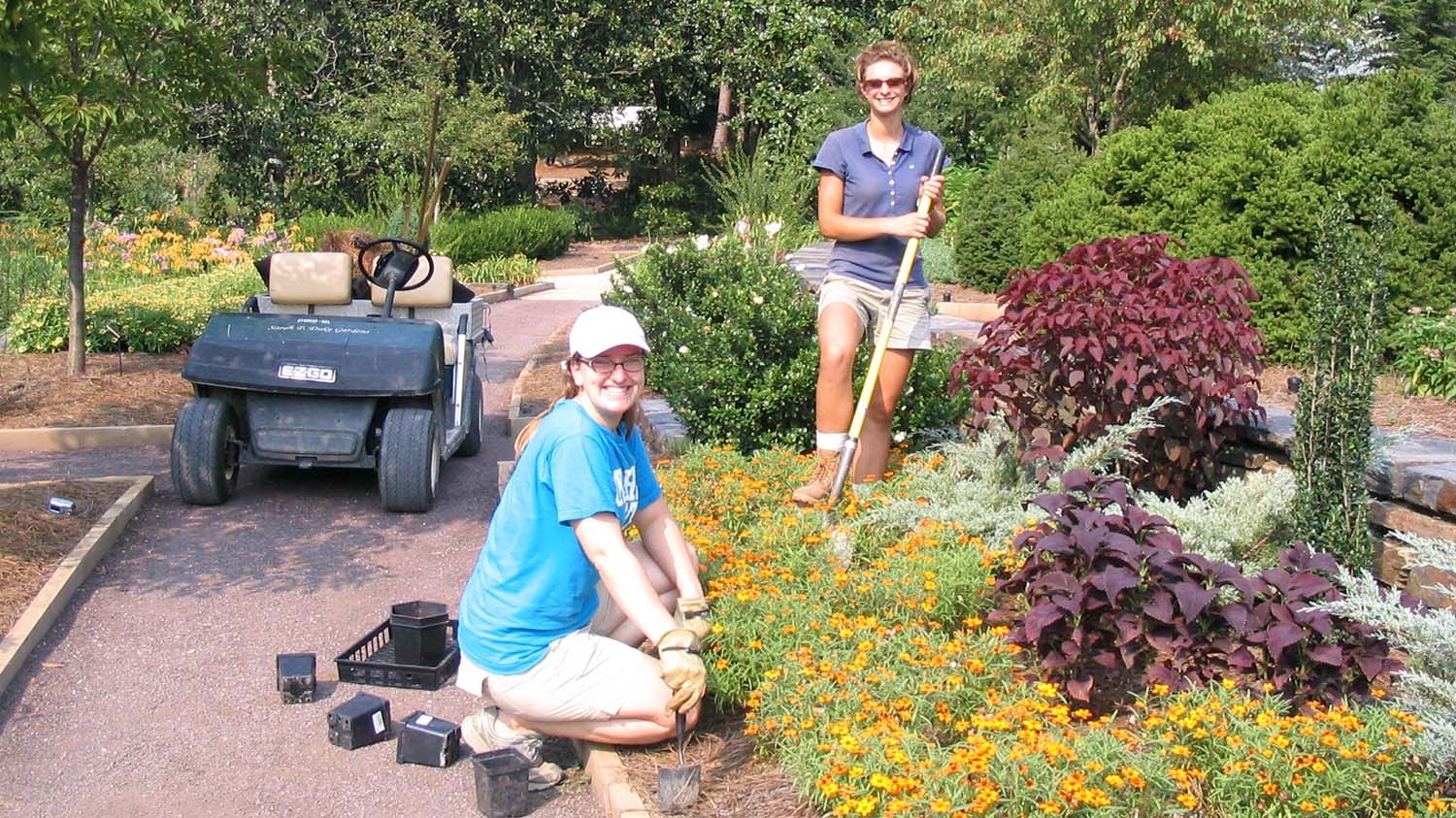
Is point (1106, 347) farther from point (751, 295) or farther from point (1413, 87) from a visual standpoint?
point (1413, 87)

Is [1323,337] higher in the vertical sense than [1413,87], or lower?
lower

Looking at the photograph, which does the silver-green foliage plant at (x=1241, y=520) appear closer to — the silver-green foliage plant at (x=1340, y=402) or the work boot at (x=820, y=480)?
the silver-green foliage plant at (x=1340, y=402)

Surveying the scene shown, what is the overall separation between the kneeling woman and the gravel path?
1.00ft

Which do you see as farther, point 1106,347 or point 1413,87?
point 1413,87

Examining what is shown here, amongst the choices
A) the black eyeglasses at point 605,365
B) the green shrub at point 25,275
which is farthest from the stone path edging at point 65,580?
the green shrub at point 25,275

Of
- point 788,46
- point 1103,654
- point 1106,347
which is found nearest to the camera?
point 1103,654

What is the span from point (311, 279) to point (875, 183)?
12.6 feet

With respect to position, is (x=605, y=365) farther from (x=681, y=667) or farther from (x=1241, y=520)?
(x=1241, y=520)

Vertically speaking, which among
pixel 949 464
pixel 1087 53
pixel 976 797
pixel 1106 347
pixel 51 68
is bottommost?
pixel 976 797

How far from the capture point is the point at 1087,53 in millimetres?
16766

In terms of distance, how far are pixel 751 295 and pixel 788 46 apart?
19973 mm

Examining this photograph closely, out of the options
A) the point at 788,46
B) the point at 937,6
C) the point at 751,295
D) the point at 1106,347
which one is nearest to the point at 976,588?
the point at 1106,347

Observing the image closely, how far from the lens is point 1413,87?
Answer: 679 cm

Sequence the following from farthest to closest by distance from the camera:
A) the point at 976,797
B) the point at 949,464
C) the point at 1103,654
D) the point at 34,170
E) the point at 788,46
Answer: the point at 788,46 → the point at 34,170 → the point at 949,464 → the point at 1103,654 → the point at 976,797
